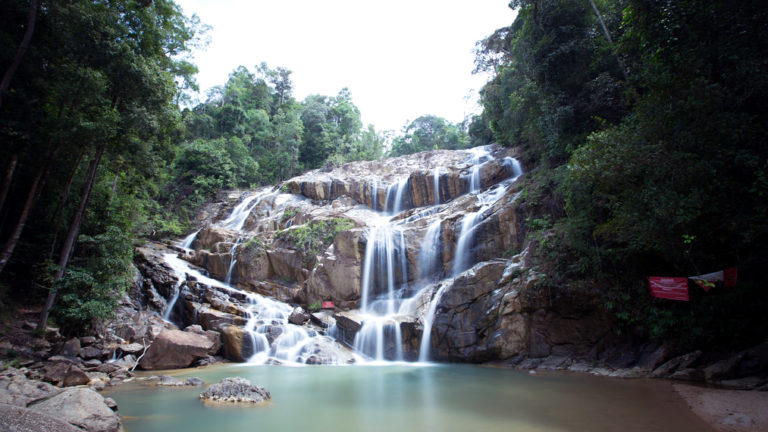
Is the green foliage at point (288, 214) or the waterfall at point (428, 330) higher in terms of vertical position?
the green foliage at point (288, 214)

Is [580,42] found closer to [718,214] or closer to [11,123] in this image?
[718,214]

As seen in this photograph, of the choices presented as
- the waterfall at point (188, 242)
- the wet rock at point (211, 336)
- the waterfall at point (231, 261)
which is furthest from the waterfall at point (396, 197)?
the wet rock at point (211, 336)

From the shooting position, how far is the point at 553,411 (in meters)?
6.02

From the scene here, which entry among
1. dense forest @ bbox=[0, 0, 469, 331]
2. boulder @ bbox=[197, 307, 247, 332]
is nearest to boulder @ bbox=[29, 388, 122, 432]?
dense forest @ bbox=[0, 0, 469, 331]

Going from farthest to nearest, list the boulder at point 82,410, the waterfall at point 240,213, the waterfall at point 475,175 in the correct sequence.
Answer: the waterfall at point 240,213 < the waterfall at point 475,175 < the boulder at point 82,410

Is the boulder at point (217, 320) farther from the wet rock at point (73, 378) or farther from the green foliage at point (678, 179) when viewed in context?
the green foliage at point (678, 179)

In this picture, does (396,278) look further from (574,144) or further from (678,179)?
(678,179)

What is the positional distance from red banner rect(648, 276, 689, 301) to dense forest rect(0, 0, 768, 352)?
52 centimetres

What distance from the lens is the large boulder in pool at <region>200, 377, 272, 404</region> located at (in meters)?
7.07

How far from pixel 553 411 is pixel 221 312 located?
12302 mm

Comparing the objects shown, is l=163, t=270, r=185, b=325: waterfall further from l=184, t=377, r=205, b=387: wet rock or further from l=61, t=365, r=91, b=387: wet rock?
l=184, t=377, r=205, b=387: wet rock

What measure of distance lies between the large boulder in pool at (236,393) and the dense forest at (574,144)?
572 centimetres

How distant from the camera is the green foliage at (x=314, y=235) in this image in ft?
60.3

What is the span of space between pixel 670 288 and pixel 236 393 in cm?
1003
